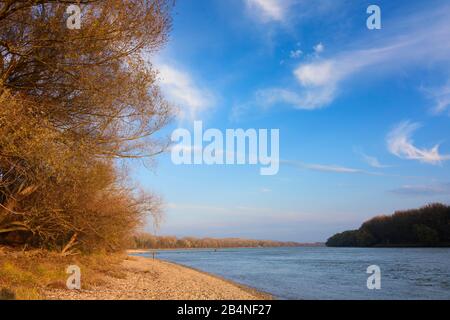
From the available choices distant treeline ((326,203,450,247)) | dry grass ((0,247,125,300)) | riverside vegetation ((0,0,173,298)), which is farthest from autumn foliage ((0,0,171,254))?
distant treeline ((326,203,450,247))

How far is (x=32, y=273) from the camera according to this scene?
15.8 metres

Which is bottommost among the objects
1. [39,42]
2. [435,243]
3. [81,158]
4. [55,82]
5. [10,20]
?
[435,243]

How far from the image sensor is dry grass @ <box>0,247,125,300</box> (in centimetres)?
1274

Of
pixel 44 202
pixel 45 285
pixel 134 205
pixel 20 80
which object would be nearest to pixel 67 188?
pixel 44 202

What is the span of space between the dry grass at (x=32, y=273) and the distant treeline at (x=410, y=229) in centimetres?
11165

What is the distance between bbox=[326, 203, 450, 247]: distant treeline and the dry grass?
366ft

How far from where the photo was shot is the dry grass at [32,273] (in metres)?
12.7

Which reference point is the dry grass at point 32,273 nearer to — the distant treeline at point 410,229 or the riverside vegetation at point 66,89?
the riverside vegetation at point 66,89

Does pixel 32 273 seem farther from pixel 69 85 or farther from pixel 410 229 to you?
pixel 410 229

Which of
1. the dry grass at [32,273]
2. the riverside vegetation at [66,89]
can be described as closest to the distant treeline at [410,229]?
the dry grass at [32,273]

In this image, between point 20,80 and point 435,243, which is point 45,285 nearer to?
point 20,80
